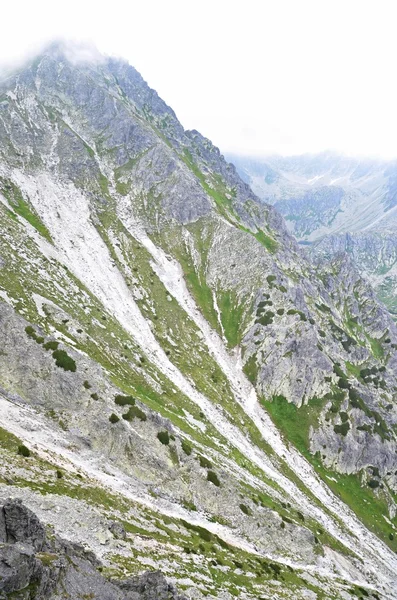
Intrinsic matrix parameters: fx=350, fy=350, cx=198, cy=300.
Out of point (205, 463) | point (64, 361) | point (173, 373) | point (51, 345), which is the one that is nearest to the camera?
point (64, 361)

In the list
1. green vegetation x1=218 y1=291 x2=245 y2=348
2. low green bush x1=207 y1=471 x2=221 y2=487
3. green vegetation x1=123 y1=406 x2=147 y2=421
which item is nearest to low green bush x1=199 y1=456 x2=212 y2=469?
low green bush x1=207 y1=471 x2=221 y2=487

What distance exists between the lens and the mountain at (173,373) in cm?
3256

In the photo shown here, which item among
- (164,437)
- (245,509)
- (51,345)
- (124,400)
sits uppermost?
(51,345)

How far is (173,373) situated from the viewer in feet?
265

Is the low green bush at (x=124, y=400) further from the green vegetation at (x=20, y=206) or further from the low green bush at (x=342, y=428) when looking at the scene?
the green vegetation at (x=20, y=206)

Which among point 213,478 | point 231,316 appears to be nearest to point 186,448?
point 213,478

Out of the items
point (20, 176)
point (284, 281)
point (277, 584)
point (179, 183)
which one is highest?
point (179, 183)

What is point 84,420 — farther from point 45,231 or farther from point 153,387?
point 45,231

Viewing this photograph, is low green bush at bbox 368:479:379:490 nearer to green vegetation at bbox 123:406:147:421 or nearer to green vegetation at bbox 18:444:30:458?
green vegetation at bbox 123:406:147:421

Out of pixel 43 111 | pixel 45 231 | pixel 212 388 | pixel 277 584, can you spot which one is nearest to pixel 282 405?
pixel 212 388

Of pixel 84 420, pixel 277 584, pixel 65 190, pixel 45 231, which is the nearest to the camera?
pixel 277 584

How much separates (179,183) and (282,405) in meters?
104

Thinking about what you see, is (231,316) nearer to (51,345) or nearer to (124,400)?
(124,400)

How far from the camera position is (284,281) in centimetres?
12450
